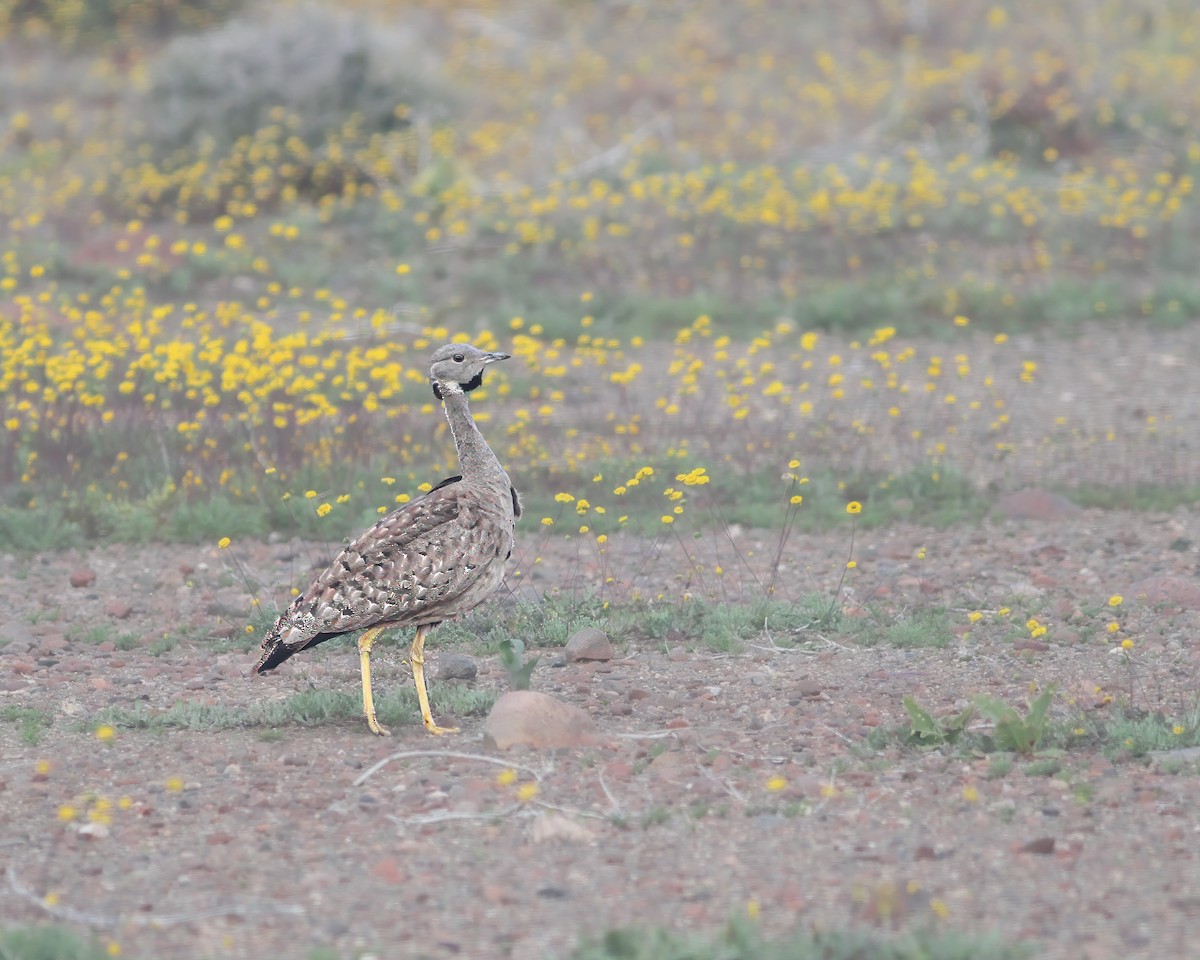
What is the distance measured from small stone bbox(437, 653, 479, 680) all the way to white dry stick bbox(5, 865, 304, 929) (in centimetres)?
231

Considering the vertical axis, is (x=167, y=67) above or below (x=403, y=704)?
above

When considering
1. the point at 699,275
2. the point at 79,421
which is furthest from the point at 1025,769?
the point at 699,275

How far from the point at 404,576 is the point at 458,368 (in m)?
0.99

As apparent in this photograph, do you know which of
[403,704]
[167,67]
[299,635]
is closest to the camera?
[299,635]

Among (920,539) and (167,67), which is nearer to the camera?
(920,539)

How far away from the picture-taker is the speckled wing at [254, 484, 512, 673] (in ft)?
21.5

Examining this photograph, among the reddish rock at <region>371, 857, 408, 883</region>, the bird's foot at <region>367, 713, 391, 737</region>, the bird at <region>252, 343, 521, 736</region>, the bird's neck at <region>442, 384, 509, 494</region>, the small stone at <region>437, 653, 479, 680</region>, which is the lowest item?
the small stone at <region>437, 653, 479, 680</region>

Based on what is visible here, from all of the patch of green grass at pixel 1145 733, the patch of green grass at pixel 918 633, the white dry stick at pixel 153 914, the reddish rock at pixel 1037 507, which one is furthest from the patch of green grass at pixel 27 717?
the reddish rock at pixel 1037 507

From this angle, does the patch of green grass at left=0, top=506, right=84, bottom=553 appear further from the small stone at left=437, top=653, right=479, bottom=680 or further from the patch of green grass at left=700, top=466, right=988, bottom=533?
the patch of green grass at left=700, top=466, right=988, bottom=533

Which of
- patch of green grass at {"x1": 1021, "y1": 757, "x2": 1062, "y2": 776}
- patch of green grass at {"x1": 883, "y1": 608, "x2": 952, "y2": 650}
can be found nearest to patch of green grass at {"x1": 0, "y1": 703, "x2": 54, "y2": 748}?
patch of green grass at {"x1": 883, "y1": 608, "x2": 952, "y2": 650}

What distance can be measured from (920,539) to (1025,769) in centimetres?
353

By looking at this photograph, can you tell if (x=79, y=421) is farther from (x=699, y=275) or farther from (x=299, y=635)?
(x=699, y=275)

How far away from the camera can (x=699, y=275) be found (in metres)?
14.8

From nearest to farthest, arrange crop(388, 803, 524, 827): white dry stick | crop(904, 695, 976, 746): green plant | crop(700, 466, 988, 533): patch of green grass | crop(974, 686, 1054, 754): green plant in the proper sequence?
crop(388, 803, 524, 827): white dry stick, crop(974, 686, 1054, 754): green plant, crop(904, 695, 976, 746): green plant, crop(700, 466, 988, 533): patch of green grass
